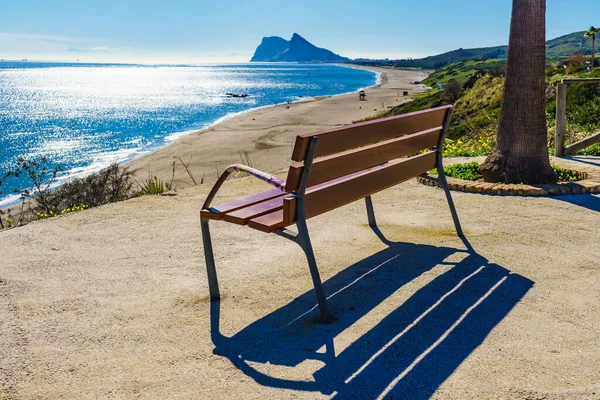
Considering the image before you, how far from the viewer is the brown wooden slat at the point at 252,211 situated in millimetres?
3466

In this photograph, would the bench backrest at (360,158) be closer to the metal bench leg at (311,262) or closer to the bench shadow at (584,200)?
the metal bench leg at (311,262)

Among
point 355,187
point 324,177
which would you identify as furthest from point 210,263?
point 355,187

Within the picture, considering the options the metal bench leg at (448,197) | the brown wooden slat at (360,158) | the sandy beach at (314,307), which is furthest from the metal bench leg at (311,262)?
the metal bench leg at (448,197)

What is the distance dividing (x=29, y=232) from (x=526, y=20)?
18.3 ft

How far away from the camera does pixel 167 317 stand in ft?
11.9

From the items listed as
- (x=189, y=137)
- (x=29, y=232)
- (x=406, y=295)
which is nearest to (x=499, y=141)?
(x=406, y=295)

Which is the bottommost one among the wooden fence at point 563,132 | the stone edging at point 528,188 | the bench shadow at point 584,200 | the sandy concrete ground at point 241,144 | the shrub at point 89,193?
the sandy concrete ground at point 241,144

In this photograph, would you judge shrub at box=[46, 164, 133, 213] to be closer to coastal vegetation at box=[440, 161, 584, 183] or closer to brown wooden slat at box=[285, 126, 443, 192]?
coastal vegetation at box=[440, 161, 584, 183]

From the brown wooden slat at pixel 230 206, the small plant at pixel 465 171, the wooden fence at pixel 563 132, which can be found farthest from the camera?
the wooden fence at pixel 563 132

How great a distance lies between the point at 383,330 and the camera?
3.32 meters

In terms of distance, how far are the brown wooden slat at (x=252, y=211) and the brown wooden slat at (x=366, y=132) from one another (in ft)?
1.52

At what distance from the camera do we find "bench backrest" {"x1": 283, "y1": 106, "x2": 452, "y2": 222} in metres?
3.36

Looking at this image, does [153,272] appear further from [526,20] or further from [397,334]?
[526,20]

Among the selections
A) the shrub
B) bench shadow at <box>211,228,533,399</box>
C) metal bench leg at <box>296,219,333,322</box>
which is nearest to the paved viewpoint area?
bench shadow at <box>211,228,533,399</box>
